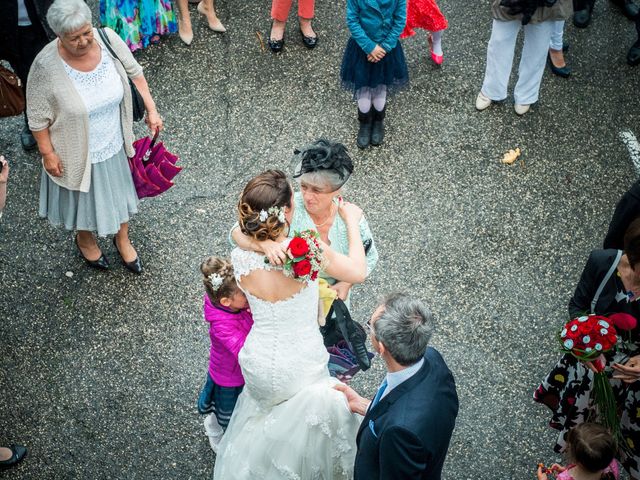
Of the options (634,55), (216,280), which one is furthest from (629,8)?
(216,280)

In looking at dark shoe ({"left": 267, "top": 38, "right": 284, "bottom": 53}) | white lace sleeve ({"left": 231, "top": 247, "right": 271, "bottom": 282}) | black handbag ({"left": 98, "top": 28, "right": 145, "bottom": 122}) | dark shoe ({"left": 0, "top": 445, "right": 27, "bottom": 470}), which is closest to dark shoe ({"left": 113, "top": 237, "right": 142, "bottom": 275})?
black handbag ({"left": 98, "top": 28, "right": 145, "bottom": 122})

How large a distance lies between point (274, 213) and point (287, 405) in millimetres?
975

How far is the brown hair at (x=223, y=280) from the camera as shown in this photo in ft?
12.4

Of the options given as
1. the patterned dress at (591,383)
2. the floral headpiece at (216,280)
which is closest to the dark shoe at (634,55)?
the patterned dress at (591,383)

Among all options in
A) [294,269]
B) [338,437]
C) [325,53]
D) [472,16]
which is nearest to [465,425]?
[338,437]

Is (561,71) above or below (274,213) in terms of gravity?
below

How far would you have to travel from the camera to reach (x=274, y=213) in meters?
3.57

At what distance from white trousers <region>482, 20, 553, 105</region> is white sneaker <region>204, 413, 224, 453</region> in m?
3.68

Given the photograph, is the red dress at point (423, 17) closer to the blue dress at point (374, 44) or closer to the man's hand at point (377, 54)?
the blue dress at point (374, 44)

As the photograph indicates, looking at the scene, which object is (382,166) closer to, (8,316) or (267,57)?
(267,57)

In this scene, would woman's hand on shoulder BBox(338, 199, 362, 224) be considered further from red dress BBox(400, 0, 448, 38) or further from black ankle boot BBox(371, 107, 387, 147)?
red dress BBox(400, 0, 448, 38)

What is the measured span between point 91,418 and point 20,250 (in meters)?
1.47

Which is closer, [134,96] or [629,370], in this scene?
[629,370]

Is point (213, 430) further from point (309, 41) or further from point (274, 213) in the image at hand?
point (309, 41)
